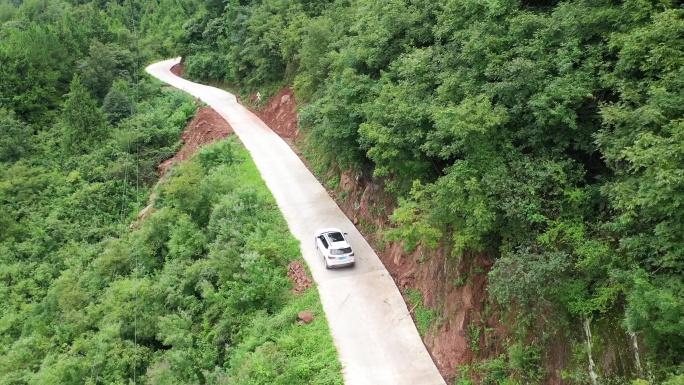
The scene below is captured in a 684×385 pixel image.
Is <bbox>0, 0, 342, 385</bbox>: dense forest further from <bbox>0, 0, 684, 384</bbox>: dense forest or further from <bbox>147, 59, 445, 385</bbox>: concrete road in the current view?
<bbox>147, 59, 445, 385</bbox>: concrete road

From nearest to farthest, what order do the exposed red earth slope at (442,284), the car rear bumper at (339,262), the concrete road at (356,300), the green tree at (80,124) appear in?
1. the exposed red earth slope at (442,284)
2. the concrete road at (356,300)
3. the car rear bumper at (339,262)
4. the green tree at (80,124)

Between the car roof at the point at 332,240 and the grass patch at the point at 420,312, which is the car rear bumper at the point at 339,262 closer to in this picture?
the car roof at the point at 332,240

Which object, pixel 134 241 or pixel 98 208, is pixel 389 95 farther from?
pixel 98 208

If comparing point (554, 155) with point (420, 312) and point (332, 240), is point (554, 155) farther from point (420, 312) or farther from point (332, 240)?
point (332, 240)

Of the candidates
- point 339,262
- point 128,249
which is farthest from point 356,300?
point 128,249

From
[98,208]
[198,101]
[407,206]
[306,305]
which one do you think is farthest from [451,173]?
[198,101]

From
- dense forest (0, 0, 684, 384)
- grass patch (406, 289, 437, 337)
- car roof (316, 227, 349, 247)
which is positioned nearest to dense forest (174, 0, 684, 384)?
A: dense forest (0, 0, 684, 384)

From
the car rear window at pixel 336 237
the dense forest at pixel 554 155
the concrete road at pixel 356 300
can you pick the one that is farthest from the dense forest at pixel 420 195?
the car rear window at pixel 336 237
